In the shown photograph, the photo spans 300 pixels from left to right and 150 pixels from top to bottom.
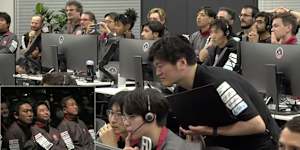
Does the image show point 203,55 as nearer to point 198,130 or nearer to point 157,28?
point 157,28

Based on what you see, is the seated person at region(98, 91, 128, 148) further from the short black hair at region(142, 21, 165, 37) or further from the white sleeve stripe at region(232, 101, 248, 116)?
the short black hair at region(142, 21, 165, 37)

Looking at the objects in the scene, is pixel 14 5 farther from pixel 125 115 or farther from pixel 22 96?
pixel 125 115

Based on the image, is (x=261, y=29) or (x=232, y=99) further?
(x=261, y=29)

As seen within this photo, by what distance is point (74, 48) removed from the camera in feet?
22.5

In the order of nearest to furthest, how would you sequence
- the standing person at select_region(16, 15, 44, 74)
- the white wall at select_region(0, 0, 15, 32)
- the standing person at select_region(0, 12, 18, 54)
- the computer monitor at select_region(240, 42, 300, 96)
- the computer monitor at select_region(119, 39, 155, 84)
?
the computer monitor at select_region(240, 42, 300, 96), the computer monitor at select_region(119, 39, 155, 84), the standing person at select_region(16, 15, 44, 74), the standing person at select_region(0, 12, 18, 54), the white wall at select_region(0, 0, 15, 32)

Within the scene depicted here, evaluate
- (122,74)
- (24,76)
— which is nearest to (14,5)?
(24,76)

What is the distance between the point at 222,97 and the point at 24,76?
510 centimetres

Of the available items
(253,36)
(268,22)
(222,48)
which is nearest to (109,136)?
(222,48)

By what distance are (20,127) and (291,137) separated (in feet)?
5.73

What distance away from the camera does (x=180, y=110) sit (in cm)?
304

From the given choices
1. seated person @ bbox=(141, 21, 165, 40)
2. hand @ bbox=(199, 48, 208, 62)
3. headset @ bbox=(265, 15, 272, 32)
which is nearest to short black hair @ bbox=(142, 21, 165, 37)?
seated person @ bbox=(141, 21, 165, 40)

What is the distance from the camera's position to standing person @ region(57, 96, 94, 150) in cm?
332

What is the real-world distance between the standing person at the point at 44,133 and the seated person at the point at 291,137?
1.64 m

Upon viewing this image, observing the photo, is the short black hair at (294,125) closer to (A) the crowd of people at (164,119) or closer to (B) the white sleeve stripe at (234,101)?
(A) the crowd of people at (164,119)
